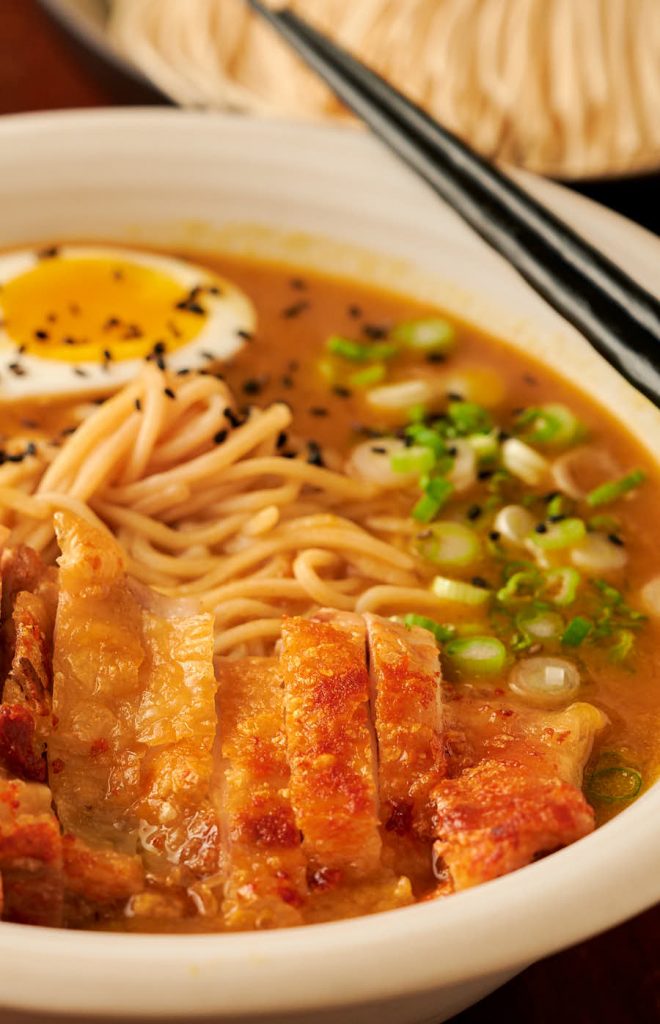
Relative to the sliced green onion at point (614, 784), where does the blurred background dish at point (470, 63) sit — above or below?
above

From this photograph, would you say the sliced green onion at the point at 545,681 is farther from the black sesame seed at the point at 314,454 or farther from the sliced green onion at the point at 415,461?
the black sesame seed at the point at 314,454

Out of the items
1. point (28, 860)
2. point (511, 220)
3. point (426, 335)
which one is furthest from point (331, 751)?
point (426, 335)

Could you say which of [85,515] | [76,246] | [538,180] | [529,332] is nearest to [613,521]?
[529,332]

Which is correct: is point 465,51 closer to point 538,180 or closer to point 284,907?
point 538,180

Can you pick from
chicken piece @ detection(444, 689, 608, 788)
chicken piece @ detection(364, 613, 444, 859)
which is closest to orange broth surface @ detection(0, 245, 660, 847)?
chicken piece @ detection(444, 689, 608, 788)

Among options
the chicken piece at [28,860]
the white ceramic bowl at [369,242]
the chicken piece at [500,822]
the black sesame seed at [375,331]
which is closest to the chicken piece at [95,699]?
the chicken piece at [28,860]
